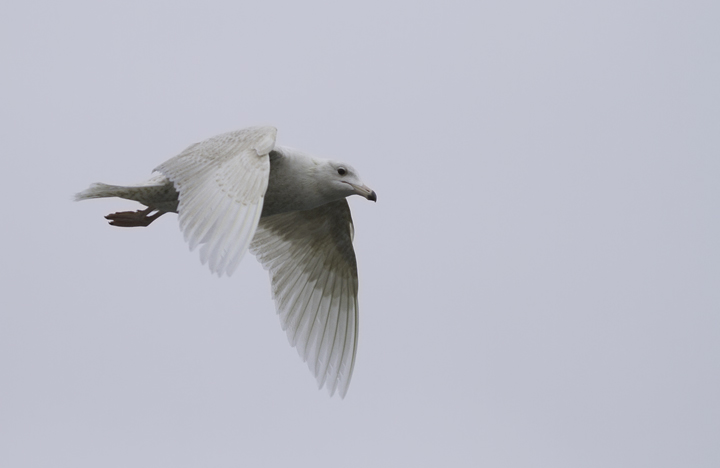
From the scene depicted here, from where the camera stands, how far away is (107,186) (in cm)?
1110

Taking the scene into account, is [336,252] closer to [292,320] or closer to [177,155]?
[292,320]

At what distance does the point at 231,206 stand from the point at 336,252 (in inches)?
140

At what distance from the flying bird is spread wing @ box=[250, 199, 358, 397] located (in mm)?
10

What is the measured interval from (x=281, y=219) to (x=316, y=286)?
2.58ft

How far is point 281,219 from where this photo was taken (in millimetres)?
12820

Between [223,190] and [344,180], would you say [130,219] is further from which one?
[223,190]

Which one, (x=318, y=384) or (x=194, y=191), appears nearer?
(x=194, y=191)

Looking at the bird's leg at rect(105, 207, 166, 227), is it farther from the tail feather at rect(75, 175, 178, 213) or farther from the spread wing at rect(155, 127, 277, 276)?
the spread wing at rect(155, 127, 277, 276)

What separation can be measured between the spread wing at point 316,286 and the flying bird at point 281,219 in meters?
0.01

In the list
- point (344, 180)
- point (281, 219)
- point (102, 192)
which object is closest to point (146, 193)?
point (102, 192)

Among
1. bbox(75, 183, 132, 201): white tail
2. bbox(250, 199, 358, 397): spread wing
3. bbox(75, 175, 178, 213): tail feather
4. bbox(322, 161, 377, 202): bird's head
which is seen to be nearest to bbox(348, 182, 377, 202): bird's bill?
bbox(322, 161, 377, 202): bird's head

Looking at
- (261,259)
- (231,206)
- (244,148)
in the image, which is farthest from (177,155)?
(261,259)

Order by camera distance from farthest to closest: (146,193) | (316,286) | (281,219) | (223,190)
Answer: (316,286) → (281,219) → (146,193) → (223,190)

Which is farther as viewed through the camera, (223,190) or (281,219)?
(281,219)
